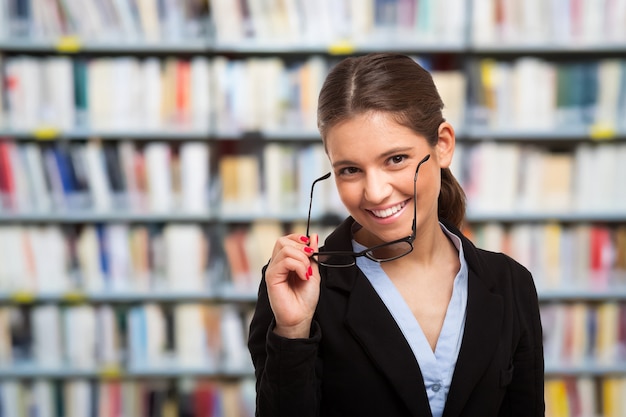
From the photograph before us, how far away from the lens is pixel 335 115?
0.95 m

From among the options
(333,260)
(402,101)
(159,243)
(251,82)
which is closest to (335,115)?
(402,101)

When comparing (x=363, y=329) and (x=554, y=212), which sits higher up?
(x=363, y=329)

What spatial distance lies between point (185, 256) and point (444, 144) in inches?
75.0

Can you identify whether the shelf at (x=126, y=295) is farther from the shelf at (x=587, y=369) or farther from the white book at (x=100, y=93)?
the shelf at (x=587, y=369)

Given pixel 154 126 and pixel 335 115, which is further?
pixel 154 126

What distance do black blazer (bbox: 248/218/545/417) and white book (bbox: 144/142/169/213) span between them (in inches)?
70.6

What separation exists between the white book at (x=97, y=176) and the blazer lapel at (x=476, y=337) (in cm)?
205

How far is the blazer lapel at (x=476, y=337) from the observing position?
3.08ft

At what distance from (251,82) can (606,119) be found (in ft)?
5.19

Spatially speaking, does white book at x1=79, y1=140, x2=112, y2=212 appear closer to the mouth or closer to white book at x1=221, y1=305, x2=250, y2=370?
white book at x1=221, y1=305, x2=250, y2=370

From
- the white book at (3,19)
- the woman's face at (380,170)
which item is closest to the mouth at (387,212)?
the woman's face at (380,170)

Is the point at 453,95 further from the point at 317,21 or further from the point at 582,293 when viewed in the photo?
the point at 582,293

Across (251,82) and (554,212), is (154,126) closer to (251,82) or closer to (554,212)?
(251,82)

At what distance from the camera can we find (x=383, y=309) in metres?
0.97
